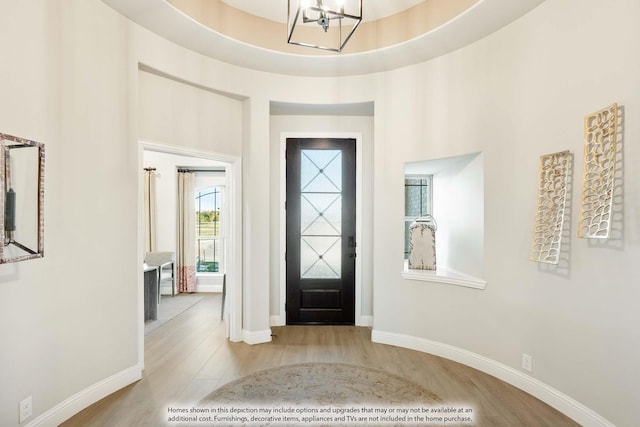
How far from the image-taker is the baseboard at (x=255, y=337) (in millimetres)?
3705

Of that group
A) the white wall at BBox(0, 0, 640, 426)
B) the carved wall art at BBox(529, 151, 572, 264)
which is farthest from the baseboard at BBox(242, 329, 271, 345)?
the carved wall art at BBox(529, 151, 572, 264)

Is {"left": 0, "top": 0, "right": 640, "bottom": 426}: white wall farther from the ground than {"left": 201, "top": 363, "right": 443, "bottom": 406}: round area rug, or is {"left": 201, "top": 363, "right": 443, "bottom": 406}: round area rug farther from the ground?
{"left": 0, "top": 0, "right": 640, "bottom": 426}: white wall

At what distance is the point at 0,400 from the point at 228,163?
2599mm

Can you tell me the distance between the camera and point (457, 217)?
12.7ft

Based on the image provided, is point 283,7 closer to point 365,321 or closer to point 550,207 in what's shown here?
point 550,207

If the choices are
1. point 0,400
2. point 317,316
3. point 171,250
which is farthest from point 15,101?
point 171,250

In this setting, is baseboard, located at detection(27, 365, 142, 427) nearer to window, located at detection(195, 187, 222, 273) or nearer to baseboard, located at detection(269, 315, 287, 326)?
baseboard, located at detection(269, 315, 287, 326)

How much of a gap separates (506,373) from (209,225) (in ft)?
18.0

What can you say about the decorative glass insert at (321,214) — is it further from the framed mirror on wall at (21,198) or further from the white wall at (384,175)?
the framed mirror on wall at (21,198)

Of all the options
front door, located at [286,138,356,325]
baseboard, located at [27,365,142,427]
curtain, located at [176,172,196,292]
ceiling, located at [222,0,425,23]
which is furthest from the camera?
curtain, located at [176,172,196,292]

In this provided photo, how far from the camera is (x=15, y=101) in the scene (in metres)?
1.97

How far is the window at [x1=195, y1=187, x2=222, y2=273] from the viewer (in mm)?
6637

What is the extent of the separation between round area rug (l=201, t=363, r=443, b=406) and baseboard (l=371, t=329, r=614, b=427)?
69 centimetres

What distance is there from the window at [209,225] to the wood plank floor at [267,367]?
2257 mm
